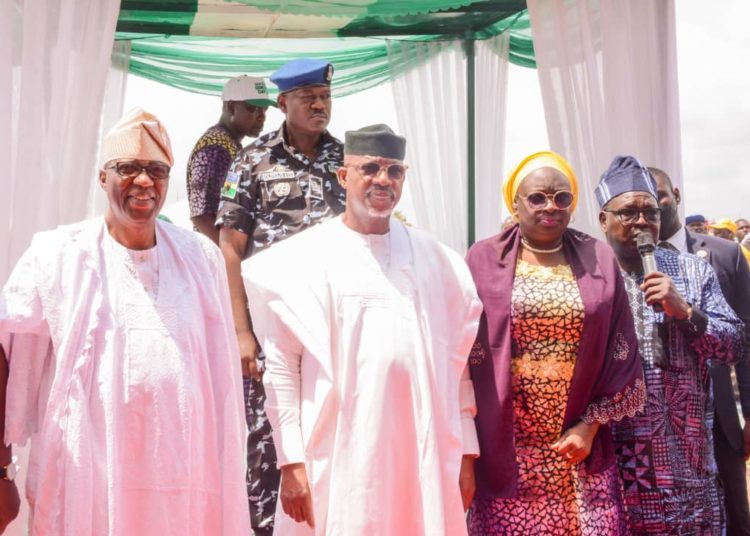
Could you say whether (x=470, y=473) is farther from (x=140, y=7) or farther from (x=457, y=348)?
(x=140, y=7)

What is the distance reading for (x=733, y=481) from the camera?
5.06 metres

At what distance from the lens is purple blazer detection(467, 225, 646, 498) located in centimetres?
399

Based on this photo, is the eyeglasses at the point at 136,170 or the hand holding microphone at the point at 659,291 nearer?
the eyeglasses at the point at 136,170

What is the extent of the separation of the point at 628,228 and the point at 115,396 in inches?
88.6

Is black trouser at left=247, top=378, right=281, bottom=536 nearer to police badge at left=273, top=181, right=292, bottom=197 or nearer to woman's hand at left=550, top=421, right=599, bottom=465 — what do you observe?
police badge at left=273, top=181, right=292, bottom=197

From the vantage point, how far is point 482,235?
7.64 metres

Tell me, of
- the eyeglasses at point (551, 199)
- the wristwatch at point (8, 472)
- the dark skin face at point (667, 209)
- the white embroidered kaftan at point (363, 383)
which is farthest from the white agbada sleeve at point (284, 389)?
the dark skin face at point (667, 209)

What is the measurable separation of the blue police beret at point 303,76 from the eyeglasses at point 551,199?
117 centimetres

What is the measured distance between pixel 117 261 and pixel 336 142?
1501 millimetres

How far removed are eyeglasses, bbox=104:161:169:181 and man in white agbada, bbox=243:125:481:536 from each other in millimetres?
515

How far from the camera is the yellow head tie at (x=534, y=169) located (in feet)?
13.8

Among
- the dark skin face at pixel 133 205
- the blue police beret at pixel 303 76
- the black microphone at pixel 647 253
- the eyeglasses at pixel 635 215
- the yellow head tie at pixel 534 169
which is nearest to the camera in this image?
the dark skin face at pixel 133 205

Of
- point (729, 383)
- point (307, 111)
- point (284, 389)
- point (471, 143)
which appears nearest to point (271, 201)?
point (307, 111)

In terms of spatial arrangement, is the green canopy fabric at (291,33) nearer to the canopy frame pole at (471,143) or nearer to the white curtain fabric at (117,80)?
the white curtain fabric at (117,80)
